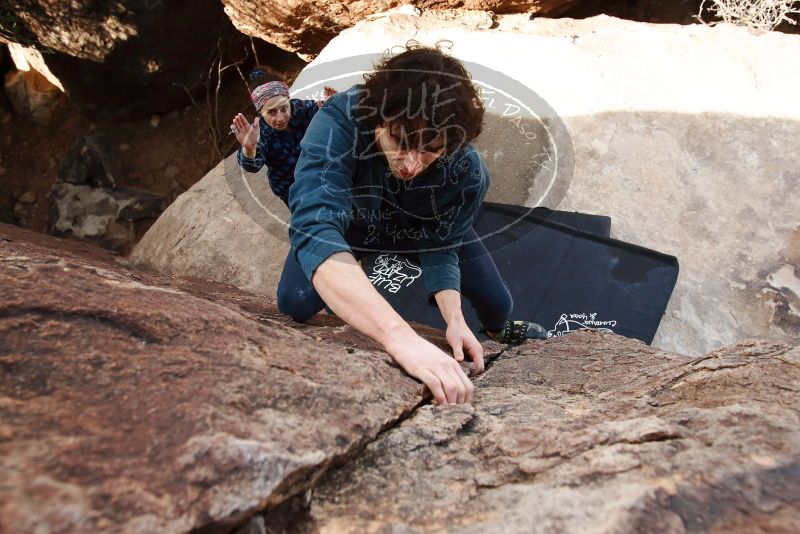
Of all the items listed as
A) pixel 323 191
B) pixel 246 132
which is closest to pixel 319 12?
pixel 246 132

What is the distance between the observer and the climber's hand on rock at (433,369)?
128 centimetres

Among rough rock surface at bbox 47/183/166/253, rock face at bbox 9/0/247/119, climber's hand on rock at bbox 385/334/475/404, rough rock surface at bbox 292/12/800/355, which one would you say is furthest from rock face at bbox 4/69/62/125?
climber's hand on rock at bbox 385/334/475/404

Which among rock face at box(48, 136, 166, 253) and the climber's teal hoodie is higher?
the climber's teal hoodie

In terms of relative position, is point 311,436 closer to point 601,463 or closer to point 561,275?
point 601,463

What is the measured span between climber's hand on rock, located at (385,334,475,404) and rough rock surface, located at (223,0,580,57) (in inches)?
112

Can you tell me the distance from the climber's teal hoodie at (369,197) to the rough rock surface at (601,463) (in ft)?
1.77

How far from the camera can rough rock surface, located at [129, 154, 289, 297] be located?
2951mm

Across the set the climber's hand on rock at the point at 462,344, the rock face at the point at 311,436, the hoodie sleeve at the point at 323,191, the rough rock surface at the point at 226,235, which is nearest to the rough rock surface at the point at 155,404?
the rock face at the point at 311,436

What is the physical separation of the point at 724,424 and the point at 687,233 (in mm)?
2105

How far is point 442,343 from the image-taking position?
1943 millimetres

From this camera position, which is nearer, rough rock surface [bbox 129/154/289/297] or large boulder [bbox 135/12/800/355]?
large boulder [bbox 135/12/800/355]

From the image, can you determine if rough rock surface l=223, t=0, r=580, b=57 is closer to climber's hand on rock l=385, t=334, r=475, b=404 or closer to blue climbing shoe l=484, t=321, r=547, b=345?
blue climbing shoe l=484, t=321, r=547, b=345

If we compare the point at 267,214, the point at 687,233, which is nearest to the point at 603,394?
the point at 687,233

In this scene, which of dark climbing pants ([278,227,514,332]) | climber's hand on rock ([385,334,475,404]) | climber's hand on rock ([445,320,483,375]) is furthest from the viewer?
dark climbing pants ([278,227,514,332])
